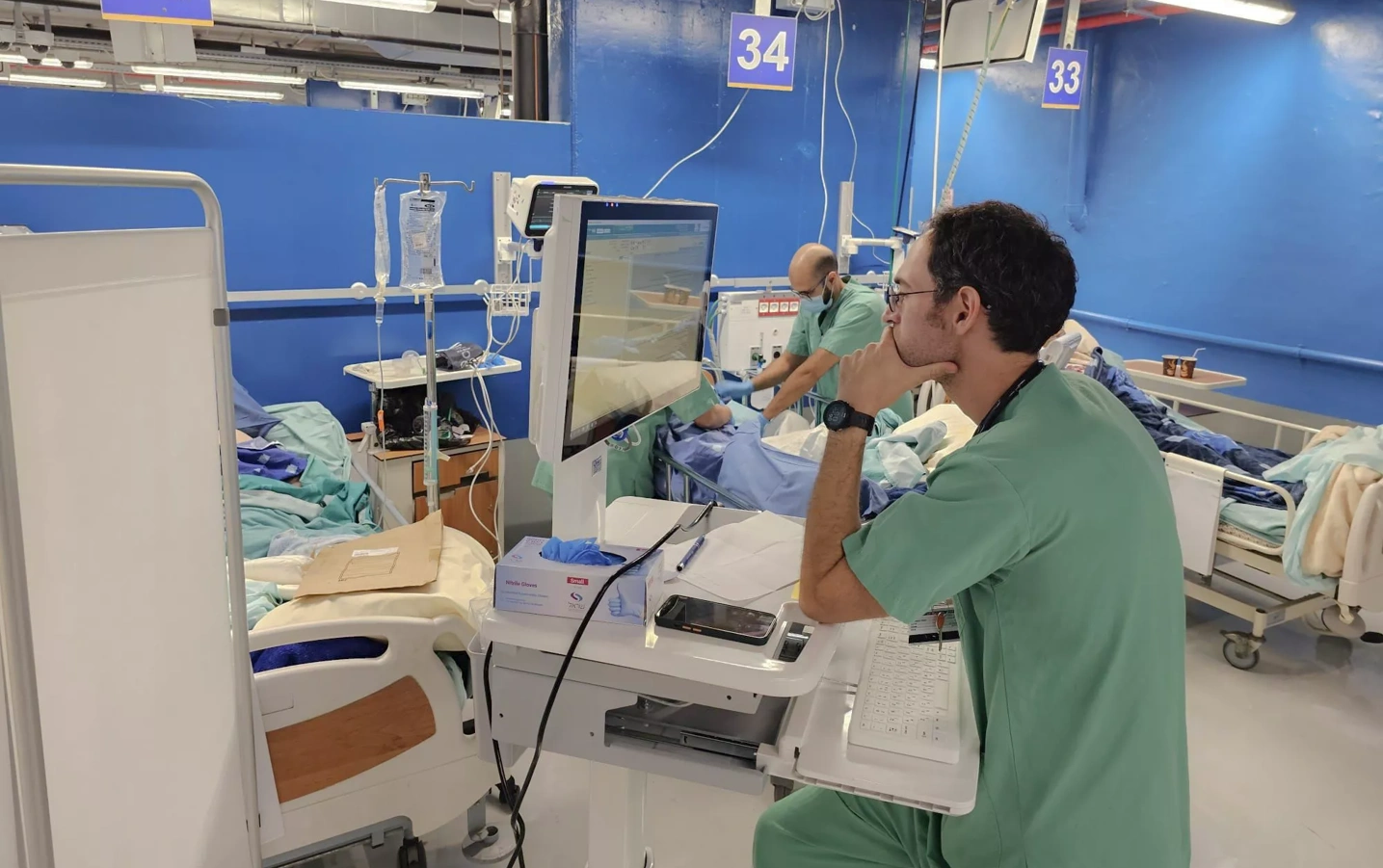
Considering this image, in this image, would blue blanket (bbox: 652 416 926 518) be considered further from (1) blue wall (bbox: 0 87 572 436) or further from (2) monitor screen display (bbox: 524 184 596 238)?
(1) blue wall (bbox: 0 87 572 436)

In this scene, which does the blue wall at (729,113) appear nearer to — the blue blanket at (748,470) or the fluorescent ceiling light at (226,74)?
the blue blanket at (748,470)

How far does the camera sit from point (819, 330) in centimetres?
387

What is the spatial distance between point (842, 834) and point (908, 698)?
1.14 ft

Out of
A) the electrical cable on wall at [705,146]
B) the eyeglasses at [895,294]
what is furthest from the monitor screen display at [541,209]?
the electrical cable on wall at [705,146]

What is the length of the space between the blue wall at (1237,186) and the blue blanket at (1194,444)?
73.2 inches

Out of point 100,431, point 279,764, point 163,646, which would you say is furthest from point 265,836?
point 100,431

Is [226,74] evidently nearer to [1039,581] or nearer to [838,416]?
[838,416]

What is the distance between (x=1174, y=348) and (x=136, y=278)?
6381mm

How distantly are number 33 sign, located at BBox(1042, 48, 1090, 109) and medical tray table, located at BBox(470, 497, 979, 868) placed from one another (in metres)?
4.42

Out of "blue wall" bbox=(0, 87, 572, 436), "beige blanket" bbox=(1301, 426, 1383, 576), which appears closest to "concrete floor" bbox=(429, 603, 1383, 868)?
"beige blanket" bbox=(1301, 426, 1383, 576)

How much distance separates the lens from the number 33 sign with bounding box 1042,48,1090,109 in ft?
15.9

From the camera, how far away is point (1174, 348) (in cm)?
625

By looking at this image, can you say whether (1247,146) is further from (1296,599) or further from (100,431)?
(100,431)

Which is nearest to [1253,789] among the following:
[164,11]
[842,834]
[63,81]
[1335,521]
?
[1335,521]
